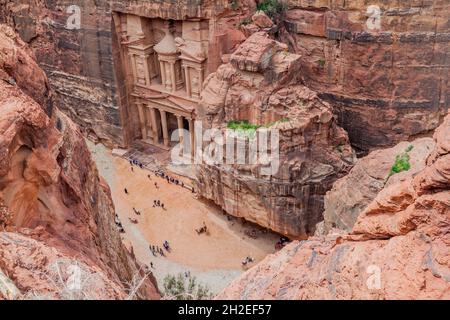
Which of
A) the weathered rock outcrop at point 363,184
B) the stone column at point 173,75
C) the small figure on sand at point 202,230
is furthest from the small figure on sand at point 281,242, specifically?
the stone column at point 173,75

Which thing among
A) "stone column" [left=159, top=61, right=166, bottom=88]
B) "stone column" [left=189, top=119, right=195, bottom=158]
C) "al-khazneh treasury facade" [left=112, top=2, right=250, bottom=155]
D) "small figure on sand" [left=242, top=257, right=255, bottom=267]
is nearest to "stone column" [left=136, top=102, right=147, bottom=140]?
"al-khazneh treasury facade" [left=112, top=2, right=250, bottom=155]

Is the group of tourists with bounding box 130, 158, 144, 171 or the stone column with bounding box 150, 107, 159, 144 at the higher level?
the stone column with bounding box 150, 107, 159, 144

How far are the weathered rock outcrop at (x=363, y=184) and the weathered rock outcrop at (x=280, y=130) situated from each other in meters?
5.20

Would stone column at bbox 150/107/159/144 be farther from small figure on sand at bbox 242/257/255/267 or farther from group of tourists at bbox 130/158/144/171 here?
small figure on sand at bbox 242/257/255/267

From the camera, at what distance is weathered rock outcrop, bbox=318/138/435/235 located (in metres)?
14.7

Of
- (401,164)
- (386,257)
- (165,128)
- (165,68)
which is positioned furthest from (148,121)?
(386,257)

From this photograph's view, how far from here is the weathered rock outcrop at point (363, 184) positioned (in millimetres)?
14656

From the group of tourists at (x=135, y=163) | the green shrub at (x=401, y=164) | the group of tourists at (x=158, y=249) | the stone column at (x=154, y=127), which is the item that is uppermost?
the green shrub at (x=401, y=164)

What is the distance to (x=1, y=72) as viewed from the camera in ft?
29.9

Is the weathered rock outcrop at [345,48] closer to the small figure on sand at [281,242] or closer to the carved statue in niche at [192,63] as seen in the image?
the carved statue in niche at [192,63]

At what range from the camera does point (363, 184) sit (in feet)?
49.4

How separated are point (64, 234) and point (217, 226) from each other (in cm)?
1523

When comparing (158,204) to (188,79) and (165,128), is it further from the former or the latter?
(188,79)

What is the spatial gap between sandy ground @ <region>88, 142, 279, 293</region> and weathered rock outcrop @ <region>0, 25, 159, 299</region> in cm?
1042
